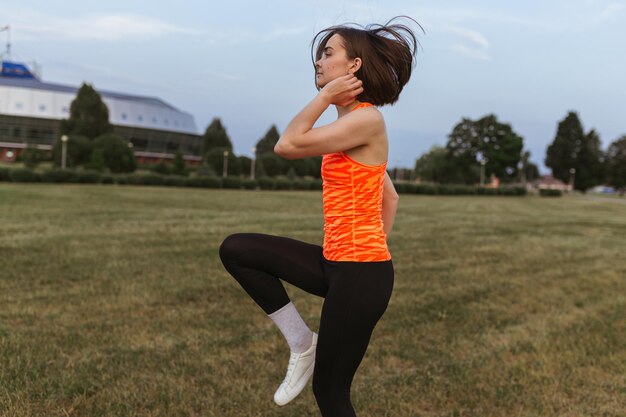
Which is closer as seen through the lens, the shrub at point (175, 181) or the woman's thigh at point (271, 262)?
the woman's thigh at point (271, 262)

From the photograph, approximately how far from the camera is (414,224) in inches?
819

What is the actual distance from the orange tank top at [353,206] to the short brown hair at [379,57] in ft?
0.37

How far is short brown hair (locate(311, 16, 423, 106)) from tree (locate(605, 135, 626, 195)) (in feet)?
405

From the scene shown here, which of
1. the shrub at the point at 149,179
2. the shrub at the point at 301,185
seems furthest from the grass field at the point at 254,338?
the shrub at the point at 301,185

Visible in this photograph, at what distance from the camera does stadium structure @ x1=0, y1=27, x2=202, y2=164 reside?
101812 millimetres

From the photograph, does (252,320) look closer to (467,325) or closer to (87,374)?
(87,374)

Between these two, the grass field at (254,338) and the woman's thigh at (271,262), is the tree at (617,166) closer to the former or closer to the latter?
the grass field at (254,338)

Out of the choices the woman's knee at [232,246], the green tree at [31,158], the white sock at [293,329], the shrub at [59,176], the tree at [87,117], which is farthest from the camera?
the tree at [87,117]

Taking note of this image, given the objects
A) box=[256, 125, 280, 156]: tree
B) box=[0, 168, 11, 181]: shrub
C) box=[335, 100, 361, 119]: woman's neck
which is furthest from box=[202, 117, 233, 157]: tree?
box=[335, 100, 361, 119]: woman's neck

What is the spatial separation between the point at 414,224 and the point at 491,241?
15.7 ft

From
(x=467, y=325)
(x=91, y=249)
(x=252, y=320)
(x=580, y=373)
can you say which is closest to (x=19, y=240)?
(x=91, y=249)

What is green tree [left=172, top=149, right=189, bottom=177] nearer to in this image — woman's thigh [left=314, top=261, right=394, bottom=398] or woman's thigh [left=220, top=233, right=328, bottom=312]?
woman's thigh [left=220, top=233, right=328, bottom=312]

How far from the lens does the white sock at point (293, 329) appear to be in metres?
3.06

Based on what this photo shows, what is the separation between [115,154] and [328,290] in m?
58.5
